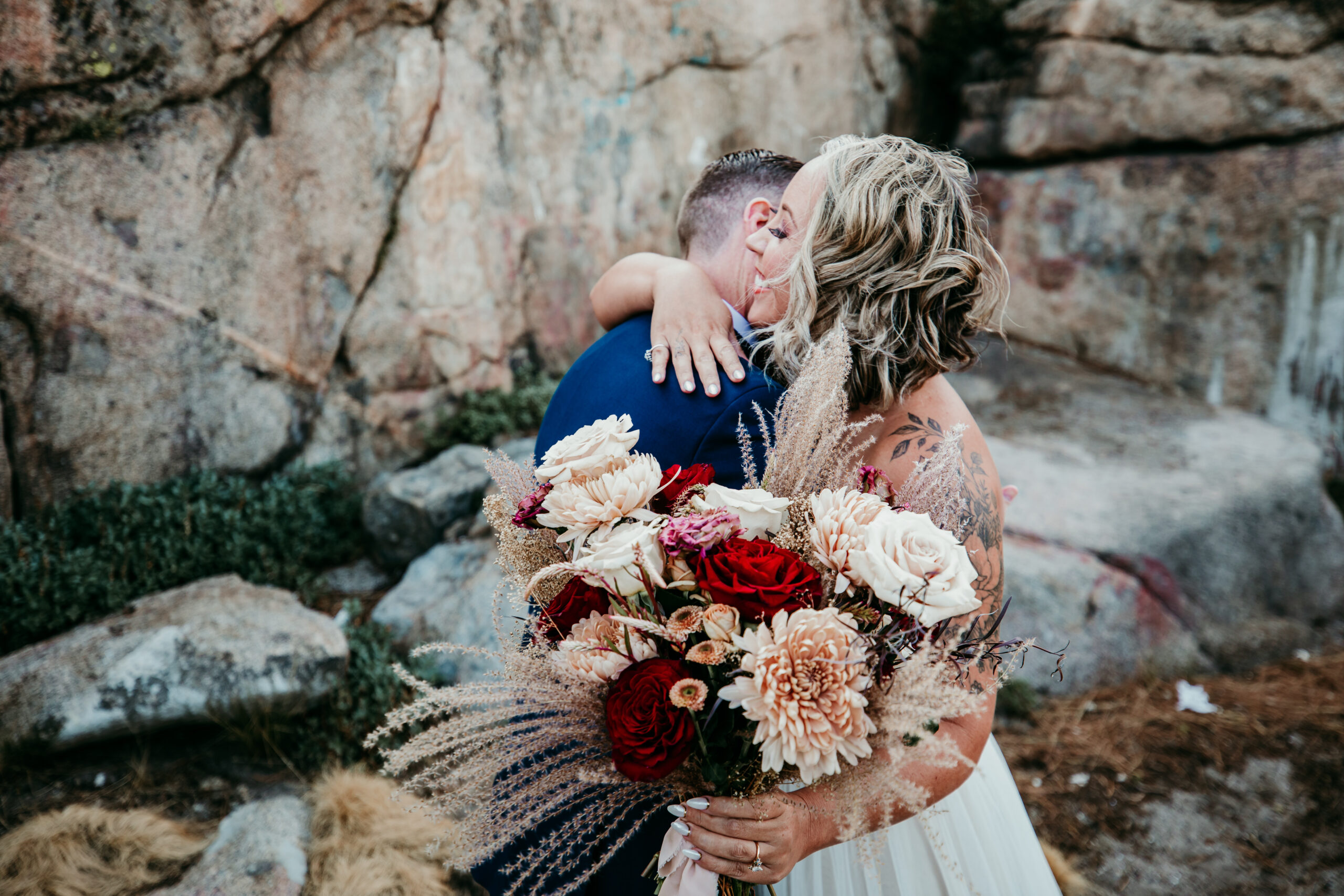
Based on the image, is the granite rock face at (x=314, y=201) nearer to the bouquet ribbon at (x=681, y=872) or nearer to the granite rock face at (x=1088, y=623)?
the granite rock face at (x=1088, y=623)

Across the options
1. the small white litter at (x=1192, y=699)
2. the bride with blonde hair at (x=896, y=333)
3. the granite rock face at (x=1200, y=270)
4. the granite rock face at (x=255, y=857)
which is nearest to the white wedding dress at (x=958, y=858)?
the bride with blonde hair at (x=896, y=333)

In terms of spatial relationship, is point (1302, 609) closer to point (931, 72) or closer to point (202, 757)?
point (931, 72)

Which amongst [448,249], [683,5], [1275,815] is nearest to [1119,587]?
[1275,815]

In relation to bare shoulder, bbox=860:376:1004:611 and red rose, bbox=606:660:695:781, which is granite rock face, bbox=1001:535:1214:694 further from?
red rose, bbox=606:660:695:781

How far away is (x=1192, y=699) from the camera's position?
3973mm

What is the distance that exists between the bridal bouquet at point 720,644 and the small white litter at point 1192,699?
3544 mm

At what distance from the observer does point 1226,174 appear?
17.7 ft

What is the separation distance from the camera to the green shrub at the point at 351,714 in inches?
125

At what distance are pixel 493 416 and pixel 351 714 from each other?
6.80 feet

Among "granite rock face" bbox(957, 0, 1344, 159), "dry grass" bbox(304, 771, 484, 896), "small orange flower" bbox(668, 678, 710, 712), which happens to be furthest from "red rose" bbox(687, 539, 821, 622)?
"granite rock face" bbox(957, 0, 1344, 159)

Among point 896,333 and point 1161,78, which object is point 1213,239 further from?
point 896,333

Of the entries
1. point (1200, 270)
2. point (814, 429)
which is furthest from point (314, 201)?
point (1200, 270)

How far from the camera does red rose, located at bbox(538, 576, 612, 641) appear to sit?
46.9 inches

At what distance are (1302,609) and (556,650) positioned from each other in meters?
5.12
